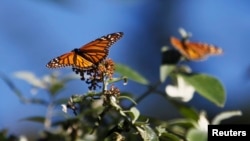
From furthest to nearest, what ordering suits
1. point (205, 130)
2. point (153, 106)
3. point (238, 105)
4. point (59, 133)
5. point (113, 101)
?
point (153, 106) < point (238, 105) < point (59, 133) < point (205, 130) < point (113, 101)

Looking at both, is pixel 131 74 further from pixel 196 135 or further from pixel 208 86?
pixel 196 135

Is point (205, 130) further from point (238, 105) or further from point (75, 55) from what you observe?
point (238, 105)

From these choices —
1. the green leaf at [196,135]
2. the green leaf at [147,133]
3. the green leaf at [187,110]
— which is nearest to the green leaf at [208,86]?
the green leaf at [187,110]

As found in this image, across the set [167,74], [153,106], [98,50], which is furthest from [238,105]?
[98,50]

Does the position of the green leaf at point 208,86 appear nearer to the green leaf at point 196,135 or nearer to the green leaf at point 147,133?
the green leaf at point 196,135

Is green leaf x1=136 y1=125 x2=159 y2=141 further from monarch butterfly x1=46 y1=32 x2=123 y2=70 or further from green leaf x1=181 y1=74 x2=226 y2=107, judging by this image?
green leaf x1=181 y1=74 x2=226 y2=107

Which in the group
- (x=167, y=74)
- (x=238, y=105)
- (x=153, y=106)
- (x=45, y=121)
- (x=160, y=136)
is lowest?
(x=160, y=136)
